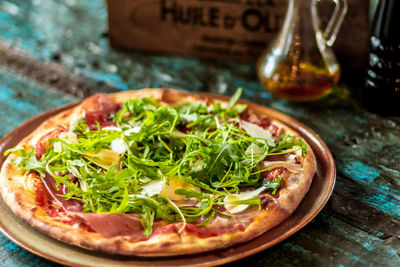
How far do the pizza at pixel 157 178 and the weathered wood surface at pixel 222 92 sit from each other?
0.36 ft

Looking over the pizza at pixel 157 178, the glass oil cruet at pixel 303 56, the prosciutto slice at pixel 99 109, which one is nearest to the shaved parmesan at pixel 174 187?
the pizza at pixel 157 178

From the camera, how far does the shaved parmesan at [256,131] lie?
137 centimetres

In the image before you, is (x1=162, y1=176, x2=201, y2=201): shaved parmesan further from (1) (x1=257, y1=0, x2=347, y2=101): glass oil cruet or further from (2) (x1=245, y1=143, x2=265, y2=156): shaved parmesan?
(1) (x1=257, y1=0, x2=347, y2=101): glass oil cruet

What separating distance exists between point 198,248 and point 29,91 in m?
1.24

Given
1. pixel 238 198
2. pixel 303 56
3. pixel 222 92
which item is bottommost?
pixel 222 92

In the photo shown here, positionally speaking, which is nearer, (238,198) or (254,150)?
(238,198)

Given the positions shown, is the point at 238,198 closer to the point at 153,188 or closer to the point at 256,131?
the point at 153,188

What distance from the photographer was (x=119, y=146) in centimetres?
131

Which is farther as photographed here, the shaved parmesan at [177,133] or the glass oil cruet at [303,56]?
the glass oil cruet at [303,56]

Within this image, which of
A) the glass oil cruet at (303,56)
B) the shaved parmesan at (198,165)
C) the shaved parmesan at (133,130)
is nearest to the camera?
the shaved parmesan at (198,165)

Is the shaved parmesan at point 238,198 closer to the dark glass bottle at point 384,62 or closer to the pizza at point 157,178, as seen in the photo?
the pizza at point 157,178

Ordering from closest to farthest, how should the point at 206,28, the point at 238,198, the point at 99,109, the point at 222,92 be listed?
the point at 238,198, the point at 99,109, the point at 222,92, the point at 206,28

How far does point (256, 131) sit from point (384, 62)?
59 centimetres

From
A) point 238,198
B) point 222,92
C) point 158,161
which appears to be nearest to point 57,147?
point 158,161
